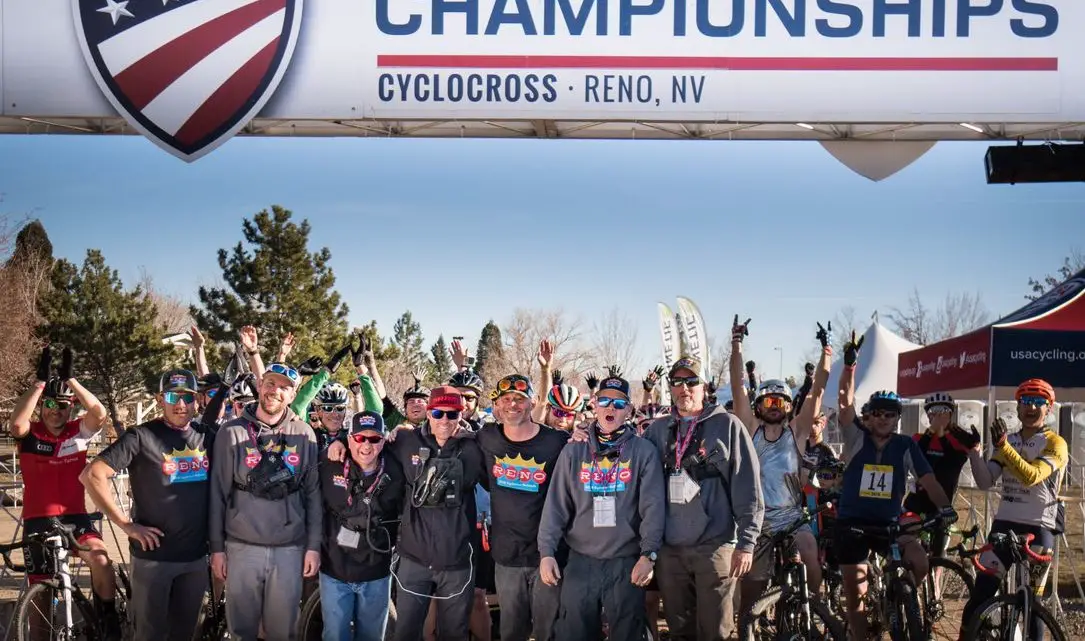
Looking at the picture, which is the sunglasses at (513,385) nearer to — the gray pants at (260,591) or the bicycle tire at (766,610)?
the gray pants at (260,591)

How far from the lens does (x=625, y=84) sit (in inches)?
341

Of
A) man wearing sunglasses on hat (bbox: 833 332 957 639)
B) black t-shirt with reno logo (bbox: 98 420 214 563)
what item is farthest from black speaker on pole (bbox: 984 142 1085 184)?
black t-shirt with reno logo (bbox: 98 420 214 563)

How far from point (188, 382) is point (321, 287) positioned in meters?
31.8

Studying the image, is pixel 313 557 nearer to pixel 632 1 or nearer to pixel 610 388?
pixel 610 388

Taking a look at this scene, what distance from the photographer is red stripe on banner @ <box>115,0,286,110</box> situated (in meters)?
8.74

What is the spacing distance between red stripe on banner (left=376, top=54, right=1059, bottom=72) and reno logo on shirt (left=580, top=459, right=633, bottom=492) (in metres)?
3.47

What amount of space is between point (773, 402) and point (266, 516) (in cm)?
367

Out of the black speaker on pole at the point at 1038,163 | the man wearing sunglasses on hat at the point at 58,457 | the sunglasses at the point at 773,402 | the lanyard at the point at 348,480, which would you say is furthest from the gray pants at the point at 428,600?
the black speaker on pole at the point at 1038,163

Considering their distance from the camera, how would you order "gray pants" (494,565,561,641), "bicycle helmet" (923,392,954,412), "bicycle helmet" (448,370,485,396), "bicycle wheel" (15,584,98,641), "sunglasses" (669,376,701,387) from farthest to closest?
"bicycle helmet" (923,392,954,412) < "bicycle helmet" (448,370,485,396) < "bicycle wheel" (15,584,98,641) < "sunglasses" (669,376,701,387) < "gray pants" (494,565,561,641)

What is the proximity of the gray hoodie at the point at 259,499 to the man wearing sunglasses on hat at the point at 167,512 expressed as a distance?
19 cm

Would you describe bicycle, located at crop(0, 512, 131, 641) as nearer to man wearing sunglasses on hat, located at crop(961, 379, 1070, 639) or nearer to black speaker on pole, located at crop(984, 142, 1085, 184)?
man wearing sunglasses on hat, located at crop(961, 379, 1070, 639)

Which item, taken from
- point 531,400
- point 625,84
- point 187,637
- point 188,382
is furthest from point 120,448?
point 625,84

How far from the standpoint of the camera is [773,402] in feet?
27.0

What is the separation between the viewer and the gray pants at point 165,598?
686cm
